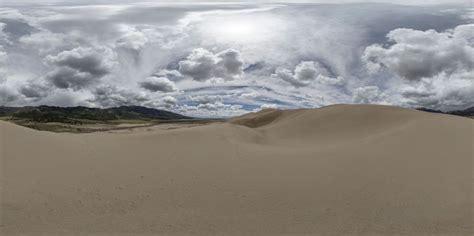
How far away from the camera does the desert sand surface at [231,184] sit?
44.3ft

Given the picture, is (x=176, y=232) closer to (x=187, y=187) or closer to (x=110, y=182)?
(x=187, y=187)

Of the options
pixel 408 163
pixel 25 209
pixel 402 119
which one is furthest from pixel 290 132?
pixel 25 209

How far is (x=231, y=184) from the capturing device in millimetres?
16562

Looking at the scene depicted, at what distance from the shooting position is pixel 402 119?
2711 centimetres

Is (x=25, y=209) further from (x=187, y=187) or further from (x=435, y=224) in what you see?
(x=435, y=224)

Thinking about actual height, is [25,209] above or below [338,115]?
below

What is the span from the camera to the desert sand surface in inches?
532

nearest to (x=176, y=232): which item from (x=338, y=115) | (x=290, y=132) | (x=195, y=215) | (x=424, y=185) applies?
(x=195, y=215)

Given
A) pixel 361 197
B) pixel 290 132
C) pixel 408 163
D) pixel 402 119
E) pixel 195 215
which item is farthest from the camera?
pixel 290 132

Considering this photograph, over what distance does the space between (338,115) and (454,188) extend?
1584 cm

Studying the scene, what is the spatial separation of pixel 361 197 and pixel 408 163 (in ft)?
13.8

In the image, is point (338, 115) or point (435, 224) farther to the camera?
point (338, 115)

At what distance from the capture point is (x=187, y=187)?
16281mm

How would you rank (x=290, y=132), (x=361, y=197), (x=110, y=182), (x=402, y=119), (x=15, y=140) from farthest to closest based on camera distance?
(x=290, y=132) → (x=402, y=119) → (x=15, y=140) → (x=110, y=182) → (x=361, y=197)
